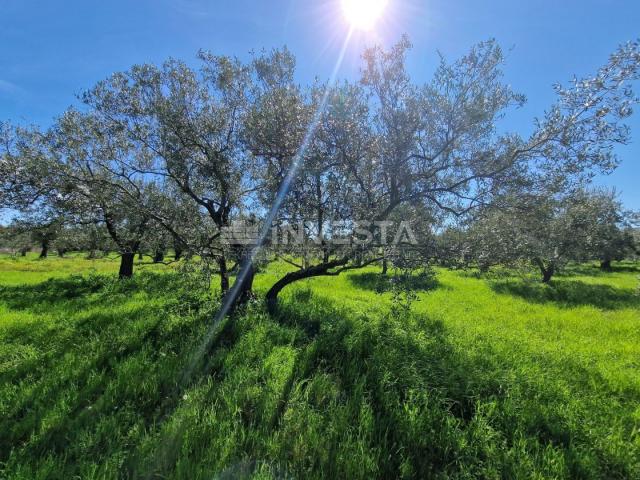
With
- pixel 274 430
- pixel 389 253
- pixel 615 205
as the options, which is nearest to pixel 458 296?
pixel 389 253

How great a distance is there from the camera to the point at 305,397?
14.7 ft

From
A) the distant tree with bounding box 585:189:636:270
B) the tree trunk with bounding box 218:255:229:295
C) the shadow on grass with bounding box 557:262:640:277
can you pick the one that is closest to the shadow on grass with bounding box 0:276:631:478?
the tree trunk with bounding box 218:255:229:295

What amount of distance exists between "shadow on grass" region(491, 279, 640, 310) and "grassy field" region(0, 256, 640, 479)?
605cm

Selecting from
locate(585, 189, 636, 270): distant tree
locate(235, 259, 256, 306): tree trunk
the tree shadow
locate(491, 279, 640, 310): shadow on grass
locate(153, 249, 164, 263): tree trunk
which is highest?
locate(585, 189, 636, 270): distant tree

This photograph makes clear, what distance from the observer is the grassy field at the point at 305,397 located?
10.9ft

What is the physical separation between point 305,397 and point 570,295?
18342mm

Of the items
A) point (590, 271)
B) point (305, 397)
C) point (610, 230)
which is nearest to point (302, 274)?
point (305, 397)

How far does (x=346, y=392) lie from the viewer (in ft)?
15.9

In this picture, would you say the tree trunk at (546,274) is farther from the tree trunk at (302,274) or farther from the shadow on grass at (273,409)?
the tree trunk at (302,274)

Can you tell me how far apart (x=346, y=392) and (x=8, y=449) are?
4546 mm

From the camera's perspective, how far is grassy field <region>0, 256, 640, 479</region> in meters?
3.32

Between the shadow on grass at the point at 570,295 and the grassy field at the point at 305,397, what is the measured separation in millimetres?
6045

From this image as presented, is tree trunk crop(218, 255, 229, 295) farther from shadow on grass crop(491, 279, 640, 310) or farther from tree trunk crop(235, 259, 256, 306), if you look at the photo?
shadow on grass crop(491, 279, 640, 310)

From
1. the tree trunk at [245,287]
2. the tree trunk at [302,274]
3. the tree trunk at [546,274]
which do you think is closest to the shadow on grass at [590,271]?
the tree trunk at [546,274]
